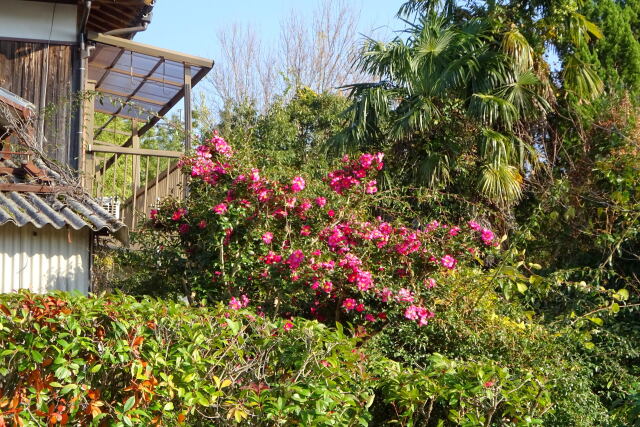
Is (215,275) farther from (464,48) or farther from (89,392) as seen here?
(464,48)

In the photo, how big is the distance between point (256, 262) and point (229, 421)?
2418 millimetres

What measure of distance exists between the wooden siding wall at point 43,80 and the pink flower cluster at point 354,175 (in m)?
4.57

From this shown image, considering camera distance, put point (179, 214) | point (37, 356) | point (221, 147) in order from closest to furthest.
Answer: point (37, 356) < point (221, 147) < point (179, 214)

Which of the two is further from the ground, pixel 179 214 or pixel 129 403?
pixel 179 214

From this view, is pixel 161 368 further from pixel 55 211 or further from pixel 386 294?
pixel 55 211

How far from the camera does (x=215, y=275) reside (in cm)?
720

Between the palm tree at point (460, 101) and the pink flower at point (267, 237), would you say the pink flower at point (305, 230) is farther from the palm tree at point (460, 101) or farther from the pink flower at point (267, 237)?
the palm tree at point (460, 101)

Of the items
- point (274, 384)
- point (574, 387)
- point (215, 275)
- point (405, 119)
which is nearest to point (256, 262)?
point (215, 275)

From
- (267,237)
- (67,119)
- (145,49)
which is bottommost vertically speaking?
(267,237)

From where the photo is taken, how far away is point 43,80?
35.6ft

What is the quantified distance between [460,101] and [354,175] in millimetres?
4803

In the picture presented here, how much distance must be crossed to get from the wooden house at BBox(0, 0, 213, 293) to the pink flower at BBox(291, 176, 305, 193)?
151cm

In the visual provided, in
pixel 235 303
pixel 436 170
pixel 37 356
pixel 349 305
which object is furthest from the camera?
pixel 436 170

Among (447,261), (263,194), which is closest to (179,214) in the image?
(263,194)
